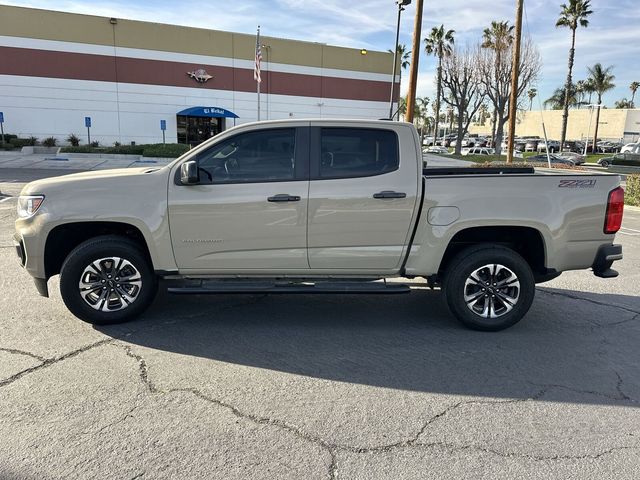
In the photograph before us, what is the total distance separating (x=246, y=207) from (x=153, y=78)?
35.1 metres

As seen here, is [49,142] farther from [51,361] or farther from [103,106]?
[51,361]

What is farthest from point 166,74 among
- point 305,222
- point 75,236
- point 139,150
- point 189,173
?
point 305,222

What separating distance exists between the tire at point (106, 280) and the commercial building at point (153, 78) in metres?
33.0

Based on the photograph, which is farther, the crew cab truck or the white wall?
the white wall

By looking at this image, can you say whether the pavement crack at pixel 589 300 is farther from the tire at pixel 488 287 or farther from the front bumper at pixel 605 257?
the tire at pixel 488 287

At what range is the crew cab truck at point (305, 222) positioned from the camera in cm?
440

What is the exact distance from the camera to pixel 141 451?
2771 mm

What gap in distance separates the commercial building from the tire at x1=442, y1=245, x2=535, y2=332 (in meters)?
34.0

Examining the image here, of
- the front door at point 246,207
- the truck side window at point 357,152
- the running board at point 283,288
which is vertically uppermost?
the truck side window at point 357,152

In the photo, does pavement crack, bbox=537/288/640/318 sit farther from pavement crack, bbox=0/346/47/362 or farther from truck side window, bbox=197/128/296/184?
pavement crack, bbox=0/346/47/362

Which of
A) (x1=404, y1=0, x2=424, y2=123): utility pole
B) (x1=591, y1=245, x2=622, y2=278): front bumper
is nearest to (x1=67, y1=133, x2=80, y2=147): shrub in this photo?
(x1=404, y1=0, x2=424, y2=123): utility pole

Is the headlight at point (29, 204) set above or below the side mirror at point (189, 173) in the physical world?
below

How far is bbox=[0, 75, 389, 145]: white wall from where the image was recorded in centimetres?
3338

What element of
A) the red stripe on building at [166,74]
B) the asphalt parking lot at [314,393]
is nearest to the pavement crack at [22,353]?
the asphalt parking lot at [314,393]
